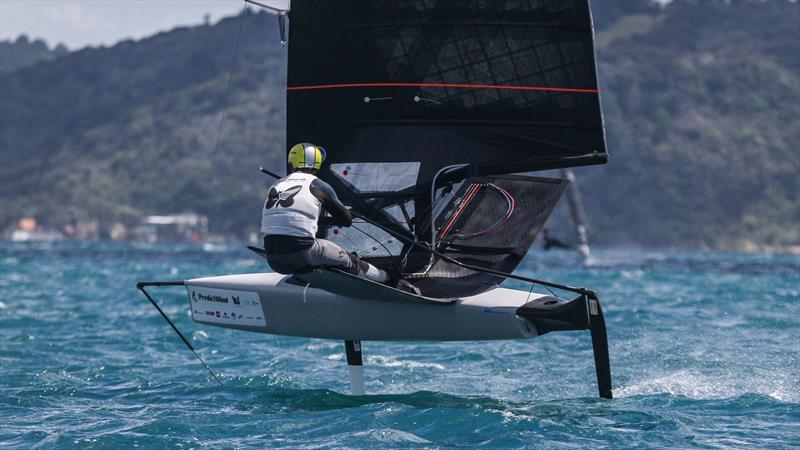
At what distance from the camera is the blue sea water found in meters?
8.72

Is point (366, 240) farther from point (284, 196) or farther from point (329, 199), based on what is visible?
point (284, 196)

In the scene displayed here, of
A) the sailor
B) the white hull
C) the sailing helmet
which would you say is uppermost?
the sailing helmet

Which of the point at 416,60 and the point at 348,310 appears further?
the point at 416,60

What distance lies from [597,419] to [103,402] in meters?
4.49

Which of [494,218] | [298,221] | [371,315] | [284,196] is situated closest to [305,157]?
[284,196]

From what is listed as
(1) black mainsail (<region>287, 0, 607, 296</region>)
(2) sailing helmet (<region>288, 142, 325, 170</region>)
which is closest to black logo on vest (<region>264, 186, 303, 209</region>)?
(2) sailing helmet (<region>288, 142, 325, 170</region>)

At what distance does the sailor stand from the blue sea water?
132 centimetres

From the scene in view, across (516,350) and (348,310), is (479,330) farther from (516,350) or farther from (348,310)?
(516,350)

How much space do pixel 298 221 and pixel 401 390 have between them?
8.38 ft

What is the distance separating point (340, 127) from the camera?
38.4 ft

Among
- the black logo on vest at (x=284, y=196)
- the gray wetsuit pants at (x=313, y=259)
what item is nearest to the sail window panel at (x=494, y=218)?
the gray wetsuit pants at (x=313, y=259)

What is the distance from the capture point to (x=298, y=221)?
9742mm

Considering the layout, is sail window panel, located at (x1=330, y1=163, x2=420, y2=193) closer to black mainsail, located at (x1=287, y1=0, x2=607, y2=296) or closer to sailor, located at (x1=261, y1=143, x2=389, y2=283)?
black mainsail, located at (x1=287, y1=0, x2=607, y2=296)

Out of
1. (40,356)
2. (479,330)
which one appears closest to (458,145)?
(479,330)
